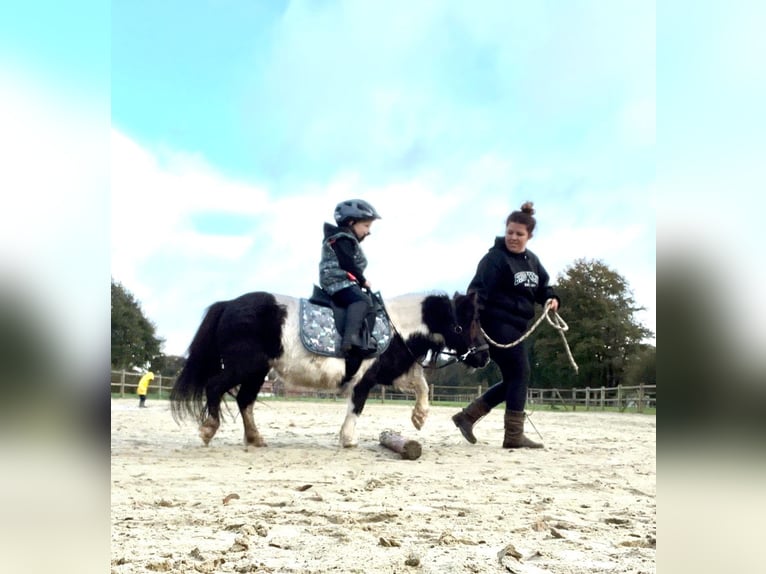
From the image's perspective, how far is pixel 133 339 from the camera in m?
2.86

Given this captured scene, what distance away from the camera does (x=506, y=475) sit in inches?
117

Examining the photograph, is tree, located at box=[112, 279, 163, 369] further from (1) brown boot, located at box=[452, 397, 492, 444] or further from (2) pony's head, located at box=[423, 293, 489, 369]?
(1) brown boot, located at box=[452, 397, 492, 444]

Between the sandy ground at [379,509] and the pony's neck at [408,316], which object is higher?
the pony's neck at [408,316]

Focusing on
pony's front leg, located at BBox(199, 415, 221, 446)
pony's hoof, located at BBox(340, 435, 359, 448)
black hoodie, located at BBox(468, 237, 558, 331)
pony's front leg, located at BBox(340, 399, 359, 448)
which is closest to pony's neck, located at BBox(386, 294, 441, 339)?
black hoodie, located at BBox(468, 237, 558, 331)

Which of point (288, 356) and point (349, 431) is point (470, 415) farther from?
point (288, 356)

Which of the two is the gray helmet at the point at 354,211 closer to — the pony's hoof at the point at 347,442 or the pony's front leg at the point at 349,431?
the pony's front leg at the point at 349,431

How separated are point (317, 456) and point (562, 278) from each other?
2557mm

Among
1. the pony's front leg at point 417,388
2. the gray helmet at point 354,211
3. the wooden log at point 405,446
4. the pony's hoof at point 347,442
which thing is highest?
the gray helmet at point 354,211

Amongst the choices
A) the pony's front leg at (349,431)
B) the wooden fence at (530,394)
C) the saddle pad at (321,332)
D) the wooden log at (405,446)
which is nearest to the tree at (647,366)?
the wooden fence at (530,394)

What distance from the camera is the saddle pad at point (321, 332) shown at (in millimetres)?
4086

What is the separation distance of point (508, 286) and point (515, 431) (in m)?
0.97

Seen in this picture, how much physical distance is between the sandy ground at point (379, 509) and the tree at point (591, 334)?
579mm

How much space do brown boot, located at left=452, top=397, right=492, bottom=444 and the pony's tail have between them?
171 centimetres

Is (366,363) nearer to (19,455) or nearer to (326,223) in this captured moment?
(326,223)
